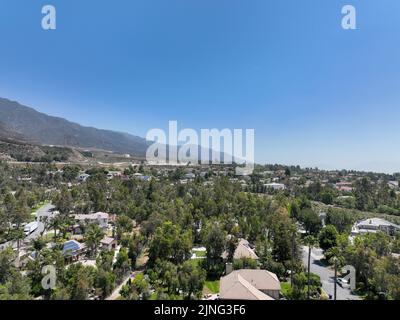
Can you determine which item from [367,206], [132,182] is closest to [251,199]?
[132,182]

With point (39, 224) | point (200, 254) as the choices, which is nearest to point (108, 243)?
point (200, 254)

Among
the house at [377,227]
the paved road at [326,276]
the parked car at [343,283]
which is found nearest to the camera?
the paved road at [326,276]

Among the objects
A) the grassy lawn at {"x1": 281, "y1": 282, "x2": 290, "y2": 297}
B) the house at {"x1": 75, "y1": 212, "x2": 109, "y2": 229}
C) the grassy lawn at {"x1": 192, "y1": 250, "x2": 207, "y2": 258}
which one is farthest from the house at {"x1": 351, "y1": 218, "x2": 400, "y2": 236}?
the house at {"x1": 75, "y1": 212, "x2": 109, "y2": 229}

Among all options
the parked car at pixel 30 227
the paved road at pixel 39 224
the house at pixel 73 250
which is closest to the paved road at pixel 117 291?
the house at pixel 73 250

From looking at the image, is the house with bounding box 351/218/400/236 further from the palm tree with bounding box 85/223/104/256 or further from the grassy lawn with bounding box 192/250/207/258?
the palm tree with bounding box 85/223/104/256

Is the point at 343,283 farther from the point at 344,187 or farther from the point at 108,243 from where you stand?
the point at 344,187

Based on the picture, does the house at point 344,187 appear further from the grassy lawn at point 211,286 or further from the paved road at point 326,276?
the grassy lawn at point 211,286
